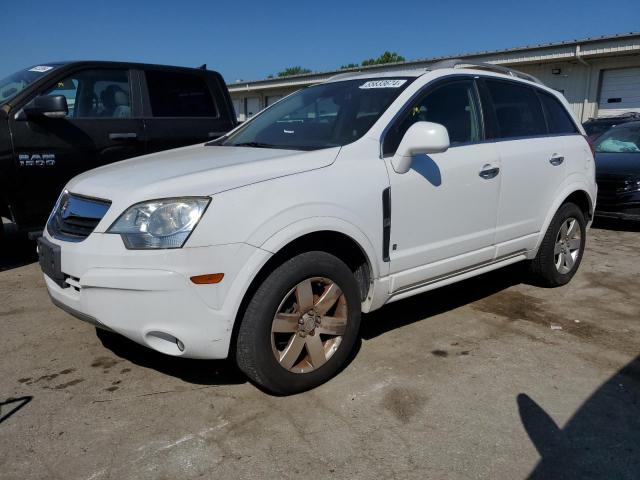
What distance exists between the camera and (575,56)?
16.9 metres

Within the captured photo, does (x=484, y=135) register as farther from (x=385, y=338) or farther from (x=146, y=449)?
(x=146, y=449)

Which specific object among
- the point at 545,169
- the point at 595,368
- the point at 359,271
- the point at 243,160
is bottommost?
the point at 595,368

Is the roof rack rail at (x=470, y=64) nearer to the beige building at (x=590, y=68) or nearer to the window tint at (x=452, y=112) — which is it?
the window tint at (x=452, y=112)

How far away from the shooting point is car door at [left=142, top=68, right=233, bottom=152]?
18.6 ft

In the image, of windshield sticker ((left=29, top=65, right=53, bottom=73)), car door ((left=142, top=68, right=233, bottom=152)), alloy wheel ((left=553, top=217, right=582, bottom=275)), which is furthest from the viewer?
car door ((left=142, top=68, right=233, bottom=152))

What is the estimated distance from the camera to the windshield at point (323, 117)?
3.41 metres

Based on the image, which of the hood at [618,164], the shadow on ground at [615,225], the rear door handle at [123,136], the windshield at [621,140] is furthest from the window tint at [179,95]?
the windshield at [621,140]

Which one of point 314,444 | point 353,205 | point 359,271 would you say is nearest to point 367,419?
point 314,444

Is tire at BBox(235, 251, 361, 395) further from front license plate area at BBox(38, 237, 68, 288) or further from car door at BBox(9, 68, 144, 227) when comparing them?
car door at BBox(9, 68, 144, 227)

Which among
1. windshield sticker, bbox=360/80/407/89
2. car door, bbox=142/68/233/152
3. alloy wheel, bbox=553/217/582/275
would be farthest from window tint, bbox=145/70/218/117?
alloy wheel, bbox=553/217/582/275

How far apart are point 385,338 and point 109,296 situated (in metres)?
1.88

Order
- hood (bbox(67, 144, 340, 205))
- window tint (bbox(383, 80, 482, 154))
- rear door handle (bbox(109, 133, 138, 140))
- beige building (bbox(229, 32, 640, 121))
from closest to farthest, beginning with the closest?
1. hood (bbox(67, 144, 340, 205))
2. window tint (bbox(383, 80, 482, 154))
3. rear door handle (bbox(109, 133, 138, 140))
4. beige building (bbox(229, 32, 640, 121))

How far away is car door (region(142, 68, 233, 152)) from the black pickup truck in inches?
0.4

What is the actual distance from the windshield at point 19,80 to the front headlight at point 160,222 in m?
3.18
